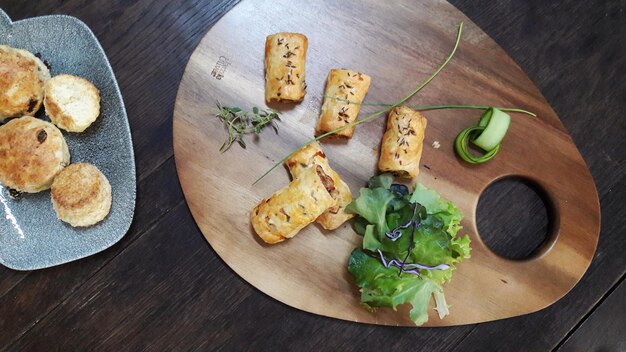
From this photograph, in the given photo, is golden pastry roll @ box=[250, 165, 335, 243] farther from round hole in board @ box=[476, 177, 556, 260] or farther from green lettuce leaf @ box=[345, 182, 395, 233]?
round hole in board @ box=[476, 177, 556, 260]

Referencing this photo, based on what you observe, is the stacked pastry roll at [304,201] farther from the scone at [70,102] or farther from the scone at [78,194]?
the scone at [70,102]

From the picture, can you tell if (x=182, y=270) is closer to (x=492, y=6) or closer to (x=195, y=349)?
(x=195, y=349)

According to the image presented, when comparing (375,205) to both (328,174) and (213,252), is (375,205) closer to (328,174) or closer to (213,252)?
(328,174)

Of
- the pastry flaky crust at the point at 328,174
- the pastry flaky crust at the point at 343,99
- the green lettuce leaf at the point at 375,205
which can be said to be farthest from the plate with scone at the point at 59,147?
the green lettuce leaf at the point at 375,205

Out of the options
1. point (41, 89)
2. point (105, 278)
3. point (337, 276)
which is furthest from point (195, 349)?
point (41, 89)

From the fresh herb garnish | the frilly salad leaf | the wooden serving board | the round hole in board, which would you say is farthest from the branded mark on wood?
the round hole in board

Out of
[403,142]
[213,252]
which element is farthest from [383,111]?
[213,252]
